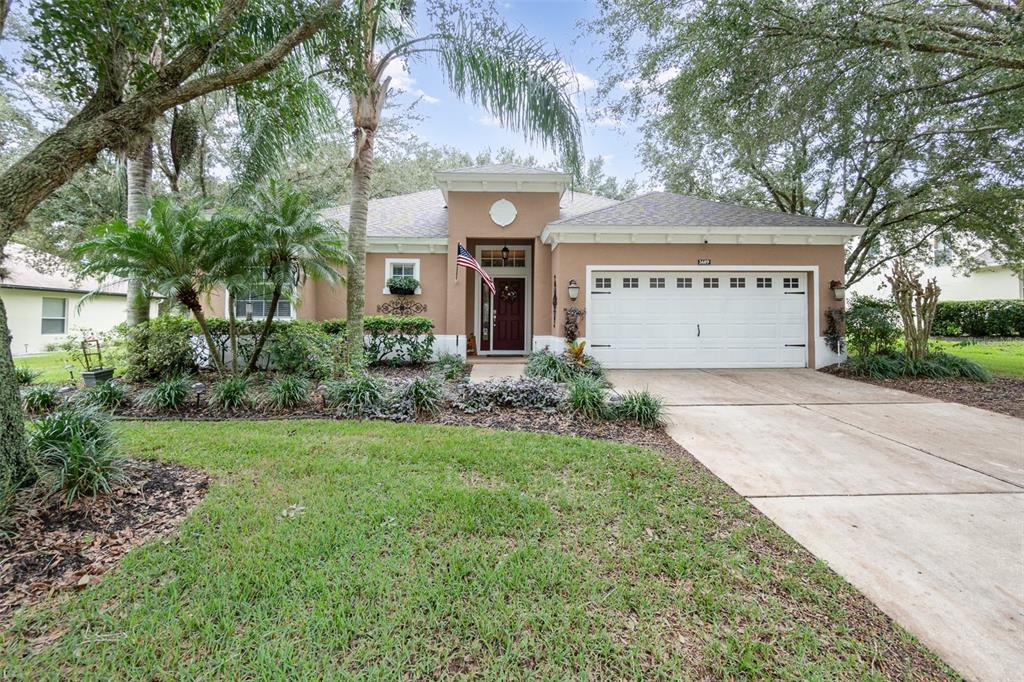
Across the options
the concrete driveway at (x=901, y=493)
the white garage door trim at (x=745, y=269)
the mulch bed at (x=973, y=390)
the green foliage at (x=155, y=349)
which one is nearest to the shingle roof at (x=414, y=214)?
the white garage door trim at (x=745, y=269)

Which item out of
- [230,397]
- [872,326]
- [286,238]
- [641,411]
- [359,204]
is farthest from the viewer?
[872,326]

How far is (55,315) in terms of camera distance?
661 inches

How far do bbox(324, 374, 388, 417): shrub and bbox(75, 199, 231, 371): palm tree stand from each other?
2.57m

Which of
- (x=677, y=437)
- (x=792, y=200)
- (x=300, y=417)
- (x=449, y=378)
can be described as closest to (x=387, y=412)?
(x=300, y=417)

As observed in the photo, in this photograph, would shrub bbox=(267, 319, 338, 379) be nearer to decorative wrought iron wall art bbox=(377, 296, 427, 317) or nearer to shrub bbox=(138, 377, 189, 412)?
shrub bbox=(138, 377, 189, 412)

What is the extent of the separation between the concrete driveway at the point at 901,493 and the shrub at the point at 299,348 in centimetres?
597

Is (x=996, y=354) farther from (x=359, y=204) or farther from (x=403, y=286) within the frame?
(x=359, y=204)

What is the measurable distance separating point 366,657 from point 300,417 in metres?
4.52

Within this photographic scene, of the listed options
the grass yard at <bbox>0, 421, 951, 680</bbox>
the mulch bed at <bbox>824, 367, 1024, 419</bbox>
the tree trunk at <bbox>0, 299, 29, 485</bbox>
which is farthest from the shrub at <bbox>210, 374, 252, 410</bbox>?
the mulch bed at <bbox>824, 367, 1024, 419</bbox>

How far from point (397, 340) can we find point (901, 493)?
30.5 ft

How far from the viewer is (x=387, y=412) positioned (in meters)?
5.88

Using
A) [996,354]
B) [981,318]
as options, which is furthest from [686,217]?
[981,318]

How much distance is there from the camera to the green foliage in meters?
7.70

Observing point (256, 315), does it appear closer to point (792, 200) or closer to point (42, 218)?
point (42, 218)
